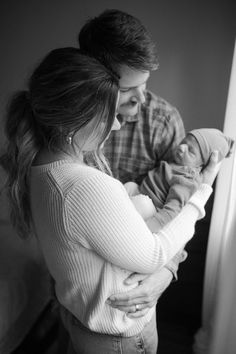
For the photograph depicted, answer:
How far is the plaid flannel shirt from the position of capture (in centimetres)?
120

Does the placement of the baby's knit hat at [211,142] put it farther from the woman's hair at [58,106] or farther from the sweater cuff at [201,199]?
the woman's hair at [58,106]

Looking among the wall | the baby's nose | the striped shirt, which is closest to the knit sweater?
the baby's nose

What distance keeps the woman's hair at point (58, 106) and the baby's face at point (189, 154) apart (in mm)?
433

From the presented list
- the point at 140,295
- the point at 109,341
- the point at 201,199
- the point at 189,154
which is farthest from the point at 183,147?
the point at 109,341

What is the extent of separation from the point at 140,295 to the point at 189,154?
0.51m

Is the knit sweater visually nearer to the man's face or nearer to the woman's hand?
the woman's hand

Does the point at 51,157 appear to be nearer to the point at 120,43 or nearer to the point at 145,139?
the point at 120,43

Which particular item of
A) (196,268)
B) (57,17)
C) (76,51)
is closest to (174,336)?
(196,268)

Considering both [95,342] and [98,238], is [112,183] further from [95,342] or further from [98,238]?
[95,342]

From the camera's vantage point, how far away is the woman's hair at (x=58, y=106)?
659 millimetres

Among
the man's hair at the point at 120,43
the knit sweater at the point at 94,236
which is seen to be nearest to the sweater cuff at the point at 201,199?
the knit sweater at the point at 94,236

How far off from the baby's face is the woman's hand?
0.14 ft

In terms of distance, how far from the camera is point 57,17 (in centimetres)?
180

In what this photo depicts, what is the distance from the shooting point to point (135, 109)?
3.58ft
